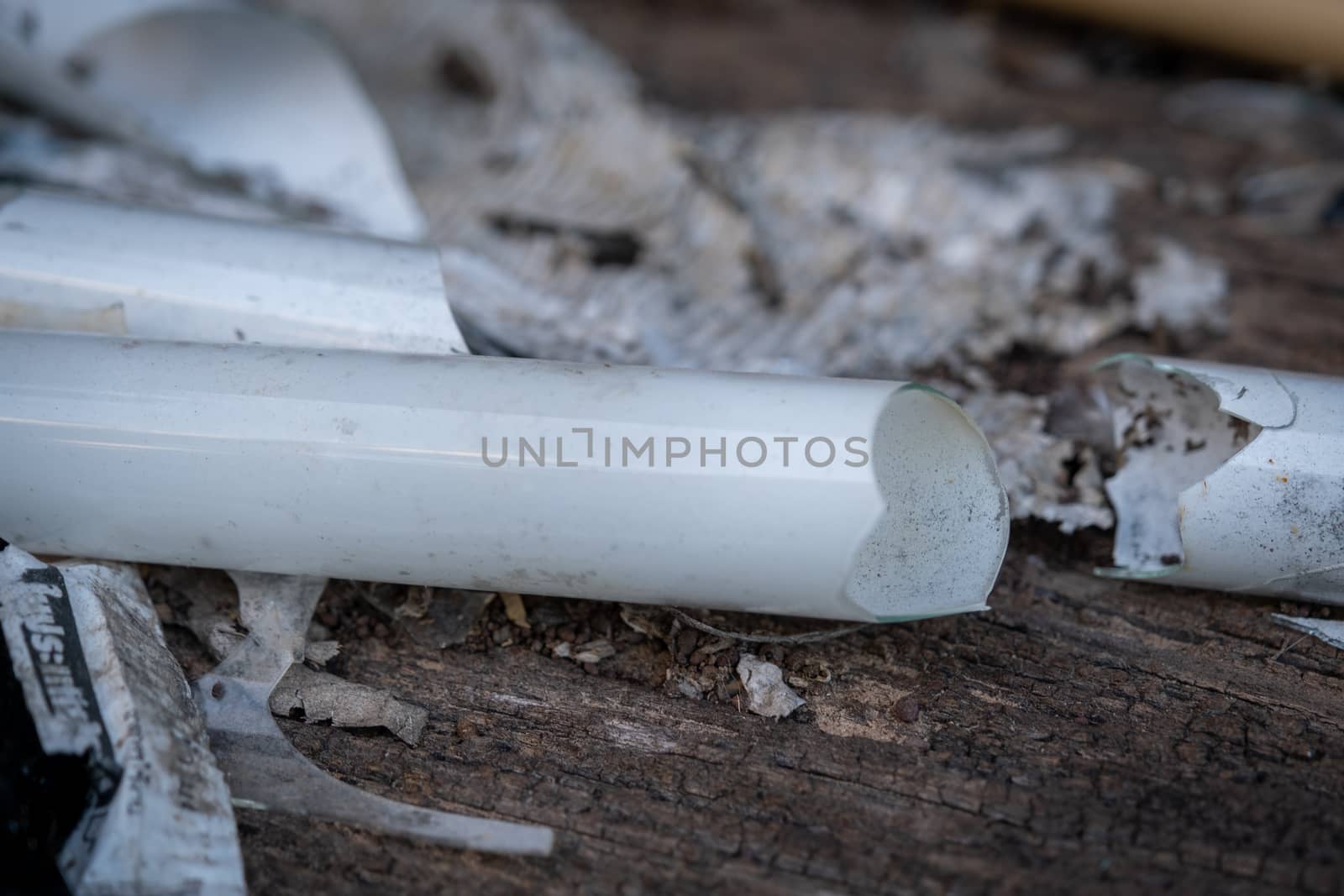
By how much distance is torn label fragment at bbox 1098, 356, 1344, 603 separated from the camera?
58.7 inches

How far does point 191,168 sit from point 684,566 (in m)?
1.82

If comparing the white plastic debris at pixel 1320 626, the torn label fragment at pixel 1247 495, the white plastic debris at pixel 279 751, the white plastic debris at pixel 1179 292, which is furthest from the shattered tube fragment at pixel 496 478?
the white plastic debris at pixel 1179 292

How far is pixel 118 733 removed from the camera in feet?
4.18

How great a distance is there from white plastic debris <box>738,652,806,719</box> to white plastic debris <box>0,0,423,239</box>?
1.43m

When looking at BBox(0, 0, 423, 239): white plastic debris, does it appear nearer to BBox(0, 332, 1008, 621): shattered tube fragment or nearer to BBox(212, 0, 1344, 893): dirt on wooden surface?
BBox(0, 332, 1008, 621): shattered tube fragment

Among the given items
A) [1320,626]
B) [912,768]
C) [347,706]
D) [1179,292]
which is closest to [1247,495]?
[1320,626]

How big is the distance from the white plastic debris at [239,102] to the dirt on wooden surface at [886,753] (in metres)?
1.27

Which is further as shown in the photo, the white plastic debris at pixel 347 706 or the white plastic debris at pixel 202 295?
the white plastic debris at pixel 202 295

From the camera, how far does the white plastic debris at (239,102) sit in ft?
7.85

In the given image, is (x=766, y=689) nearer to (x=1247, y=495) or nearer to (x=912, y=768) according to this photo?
(x=912, y=768)

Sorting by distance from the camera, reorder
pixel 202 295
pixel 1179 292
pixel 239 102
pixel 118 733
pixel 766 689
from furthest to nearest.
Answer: pixel 239 102 → pixel 1179 292 → pixel 202 295 → pixel 766 689 → pixel 118 733

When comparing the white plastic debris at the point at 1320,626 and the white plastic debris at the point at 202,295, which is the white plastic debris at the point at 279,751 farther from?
the white plastic debris at the point at 1320,626

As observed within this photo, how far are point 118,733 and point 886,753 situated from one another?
1017 millimetres

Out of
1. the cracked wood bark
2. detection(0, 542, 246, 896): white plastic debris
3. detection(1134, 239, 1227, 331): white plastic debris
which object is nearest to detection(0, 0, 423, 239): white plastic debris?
detection(0, 542, 246, 896): white plastic debris
